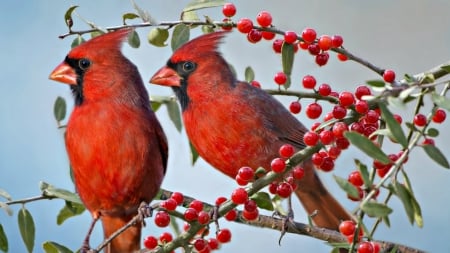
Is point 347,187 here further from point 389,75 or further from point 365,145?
point 389,75

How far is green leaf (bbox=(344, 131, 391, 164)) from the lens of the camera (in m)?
0.93

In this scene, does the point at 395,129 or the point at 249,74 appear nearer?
the point at 395,129

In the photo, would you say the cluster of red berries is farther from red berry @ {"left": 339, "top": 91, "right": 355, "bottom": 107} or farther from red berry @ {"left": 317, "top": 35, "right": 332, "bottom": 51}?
red berry @ {"left": 317, "top": 35, "right": 332, "bottom": 51}

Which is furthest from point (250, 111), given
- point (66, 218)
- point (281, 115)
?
point (66, 218)

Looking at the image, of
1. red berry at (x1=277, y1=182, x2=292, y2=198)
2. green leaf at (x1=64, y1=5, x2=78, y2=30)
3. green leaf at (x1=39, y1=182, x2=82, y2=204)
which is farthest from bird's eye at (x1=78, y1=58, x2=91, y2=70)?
red berry at (x1=277, y1=182, x2=292, y2=198)

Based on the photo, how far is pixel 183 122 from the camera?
129 centimetres

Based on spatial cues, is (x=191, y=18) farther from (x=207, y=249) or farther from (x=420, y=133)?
(x=420, y=133)

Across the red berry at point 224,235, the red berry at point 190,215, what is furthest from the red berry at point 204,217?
the red berry at point 224,235

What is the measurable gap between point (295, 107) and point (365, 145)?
1.32 ft

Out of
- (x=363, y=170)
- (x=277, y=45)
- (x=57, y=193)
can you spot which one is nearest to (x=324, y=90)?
(x=277, y=45)

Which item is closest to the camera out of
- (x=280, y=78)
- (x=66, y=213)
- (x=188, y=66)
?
(x=188, y=66)

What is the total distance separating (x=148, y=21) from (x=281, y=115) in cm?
36

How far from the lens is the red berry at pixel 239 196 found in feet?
3.56

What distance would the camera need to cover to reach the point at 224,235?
1.25 m
